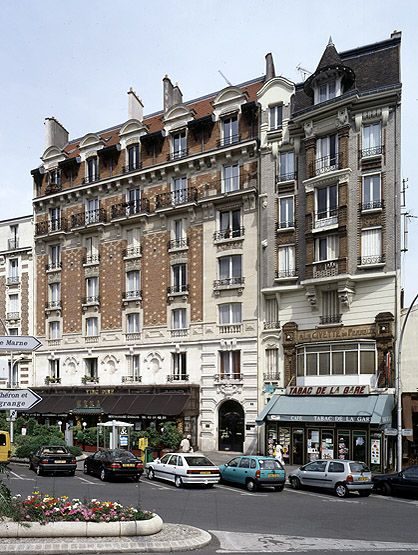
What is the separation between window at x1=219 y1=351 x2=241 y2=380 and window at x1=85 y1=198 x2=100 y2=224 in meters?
14.8

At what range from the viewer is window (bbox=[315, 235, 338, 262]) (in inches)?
1473

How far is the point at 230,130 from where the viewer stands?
43.6 meters

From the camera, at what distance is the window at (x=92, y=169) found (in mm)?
50438

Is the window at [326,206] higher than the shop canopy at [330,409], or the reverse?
the window at [326,206]

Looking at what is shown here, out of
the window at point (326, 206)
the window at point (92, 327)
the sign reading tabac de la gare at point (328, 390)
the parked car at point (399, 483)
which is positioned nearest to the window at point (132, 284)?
the window at point (92, 327)

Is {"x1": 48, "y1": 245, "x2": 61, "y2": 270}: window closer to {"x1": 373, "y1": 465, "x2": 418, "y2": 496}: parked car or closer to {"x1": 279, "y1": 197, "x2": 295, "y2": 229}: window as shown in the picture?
{"x1": 279, "y1": 197, "x2": 295, "y2": 229}: window

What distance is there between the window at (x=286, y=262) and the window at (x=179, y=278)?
7.42 meters

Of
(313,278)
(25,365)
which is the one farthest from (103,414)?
(313,278)

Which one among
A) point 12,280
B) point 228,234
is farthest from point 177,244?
point 12,280

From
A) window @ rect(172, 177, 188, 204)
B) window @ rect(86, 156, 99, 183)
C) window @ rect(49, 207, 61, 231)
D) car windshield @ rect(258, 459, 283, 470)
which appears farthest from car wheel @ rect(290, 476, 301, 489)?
window @ rect(49, 207, 61, 231)

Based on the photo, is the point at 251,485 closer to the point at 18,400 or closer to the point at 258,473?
the point at 258,473

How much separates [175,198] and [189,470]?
2291 centimetres

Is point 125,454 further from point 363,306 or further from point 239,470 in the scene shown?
point 363,306

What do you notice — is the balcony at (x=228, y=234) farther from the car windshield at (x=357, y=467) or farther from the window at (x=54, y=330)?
the car windshield at (x=357, y=467)
